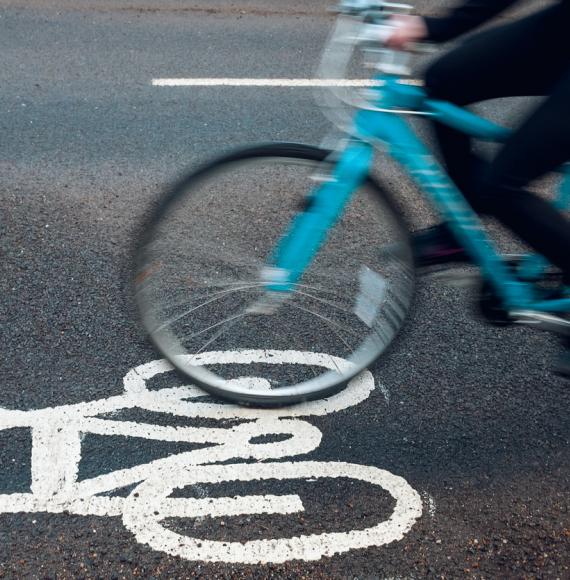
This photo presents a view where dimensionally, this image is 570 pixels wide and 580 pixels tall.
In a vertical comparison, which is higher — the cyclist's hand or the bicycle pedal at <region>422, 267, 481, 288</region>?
the cyclist's hand

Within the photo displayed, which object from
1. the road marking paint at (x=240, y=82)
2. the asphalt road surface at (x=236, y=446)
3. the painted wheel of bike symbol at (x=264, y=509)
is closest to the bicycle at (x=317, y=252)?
the asphalt road surface at (x=236, y=446)

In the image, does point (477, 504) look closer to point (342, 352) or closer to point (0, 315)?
point (342, 352)

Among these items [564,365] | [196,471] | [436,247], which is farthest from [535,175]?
[196,471]

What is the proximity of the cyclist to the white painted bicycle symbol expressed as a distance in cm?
86

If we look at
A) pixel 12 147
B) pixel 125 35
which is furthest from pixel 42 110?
pixel 125 35

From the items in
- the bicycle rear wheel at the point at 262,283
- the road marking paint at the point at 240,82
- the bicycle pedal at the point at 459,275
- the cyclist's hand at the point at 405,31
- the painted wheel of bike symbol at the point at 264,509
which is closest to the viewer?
the cyclist's hand at the point at 405,31

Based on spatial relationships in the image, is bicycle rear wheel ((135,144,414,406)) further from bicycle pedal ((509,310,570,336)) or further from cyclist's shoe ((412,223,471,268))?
A: bicycle pedal ((509,310,570,336))

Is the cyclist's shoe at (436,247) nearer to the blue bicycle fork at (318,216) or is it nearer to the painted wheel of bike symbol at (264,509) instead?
the blue bicycle fork at (318,216)

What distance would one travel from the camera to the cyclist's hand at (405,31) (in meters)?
2.27

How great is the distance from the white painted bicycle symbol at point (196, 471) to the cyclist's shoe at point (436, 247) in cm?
62

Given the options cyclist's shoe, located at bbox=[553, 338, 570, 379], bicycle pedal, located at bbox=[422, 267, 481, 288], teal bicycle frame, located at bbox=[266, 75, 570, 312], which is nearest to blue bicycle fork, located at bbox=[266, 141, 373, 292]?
teal bicycle frame, located at bbox=[266, 75, 570, 312]

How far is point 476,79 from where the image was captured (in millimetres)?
2502

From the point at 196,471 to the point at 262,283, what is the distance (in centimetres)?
73

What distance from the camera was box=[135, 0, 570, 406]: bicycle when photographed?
8.11 feet
